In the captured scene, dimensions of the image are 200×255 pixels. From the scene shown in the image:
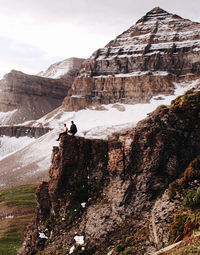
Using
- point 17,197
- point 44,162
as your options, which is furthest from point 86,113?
point 17,197

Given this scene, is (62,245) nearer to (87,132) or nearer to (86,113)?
(87,132)

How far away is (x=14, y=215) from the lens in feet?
156

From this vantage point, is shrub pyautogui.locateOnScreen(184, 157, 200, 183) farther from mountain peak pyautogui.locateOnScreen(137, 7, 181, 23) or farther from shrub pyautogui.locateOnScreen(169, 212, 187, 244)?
mountain peak pyautogui.locateOnScreen(137, 7, 181, 23)

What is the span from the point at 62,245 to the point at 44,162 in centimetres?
7408

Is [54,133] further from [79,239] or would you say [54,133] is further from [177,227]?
[177,227]

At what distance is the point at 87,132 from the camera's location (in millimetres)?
100938

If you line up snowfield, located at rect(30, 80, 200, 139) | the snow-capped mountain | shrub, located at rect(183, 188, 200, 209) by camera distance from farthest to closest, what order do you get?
the snow-capped mountain, snowfield, located at rect(30, 80, 200, 139), shrub, located at rect(183, 188, 200, 209)

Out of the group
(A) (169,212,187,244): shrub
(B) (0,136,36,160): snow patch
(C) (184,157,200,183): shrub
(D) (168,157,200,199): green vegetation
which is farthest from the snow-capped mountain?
(A) (169,212,187,244): shrub

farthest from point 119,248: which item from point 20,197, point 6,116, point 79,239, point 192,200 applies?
point 6,116

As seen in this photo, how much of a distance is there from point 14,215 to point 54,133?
73.4 metres

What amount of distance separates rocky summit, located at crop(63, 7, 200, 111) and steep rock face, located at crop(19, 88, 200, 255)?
5050 inches

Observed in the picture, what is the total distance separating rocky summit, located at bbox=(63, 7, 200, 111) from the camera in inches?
5797

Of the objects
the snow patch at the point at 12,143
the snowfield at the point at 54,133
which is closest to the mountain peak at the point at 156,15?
the snowfield at the point at 54,133

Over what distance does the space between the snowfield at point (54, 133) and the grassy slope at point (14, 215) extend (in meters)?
14.2
